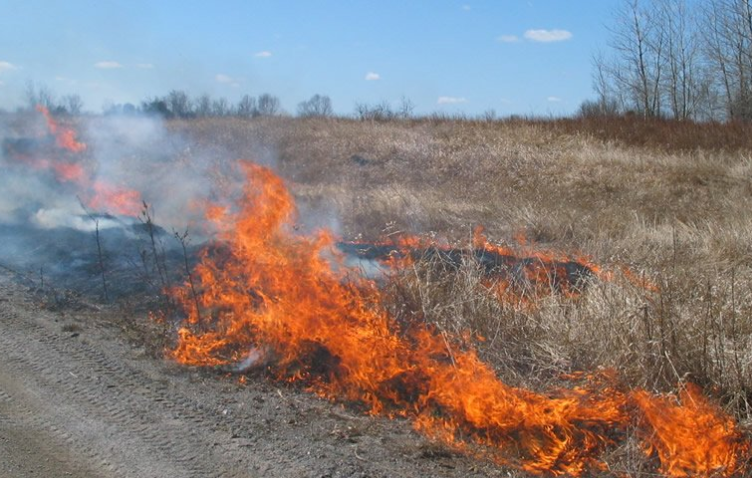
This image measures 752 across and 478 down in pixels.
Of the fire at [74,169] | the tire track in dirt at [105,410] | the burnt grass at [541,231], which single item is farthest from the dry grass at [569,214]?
Result: the fire at [74,169]

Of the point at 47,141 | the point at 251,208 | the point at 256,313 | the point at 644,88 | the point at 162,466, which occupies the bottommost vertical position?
the point at 162,466

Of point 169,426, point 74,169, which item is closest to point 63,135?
point 74,169

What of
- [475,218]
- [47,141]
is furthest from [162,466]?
A: [47,141]

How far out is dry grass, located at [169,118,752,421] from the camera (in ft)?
16.1

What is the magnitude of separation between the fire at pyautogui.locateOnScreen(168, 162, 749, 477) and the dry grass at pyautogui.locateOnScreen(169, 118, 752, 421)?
1.01 feet

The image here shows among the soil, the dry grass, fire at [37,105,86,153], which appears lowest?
the soil

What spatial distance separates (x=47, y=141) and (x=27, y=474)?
10.4 meters

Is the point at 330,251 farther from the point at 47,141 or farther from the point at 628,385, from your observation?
the point at 47,141

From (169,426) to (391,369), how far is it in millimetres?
1647

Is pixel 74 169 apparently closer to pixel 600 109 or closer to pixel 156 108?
pixel 156 108

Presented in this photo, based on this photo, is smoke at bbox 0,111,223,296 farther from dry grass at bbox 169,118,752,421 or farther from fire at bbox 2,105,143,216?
dry grass at bbox 169,118,752,421

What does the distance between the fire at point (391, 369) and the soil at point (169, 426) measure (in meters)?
0.25

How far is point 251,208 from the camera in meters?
7.94

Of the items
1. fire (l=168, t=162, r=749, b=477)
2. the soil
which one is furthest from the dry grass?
the soil
